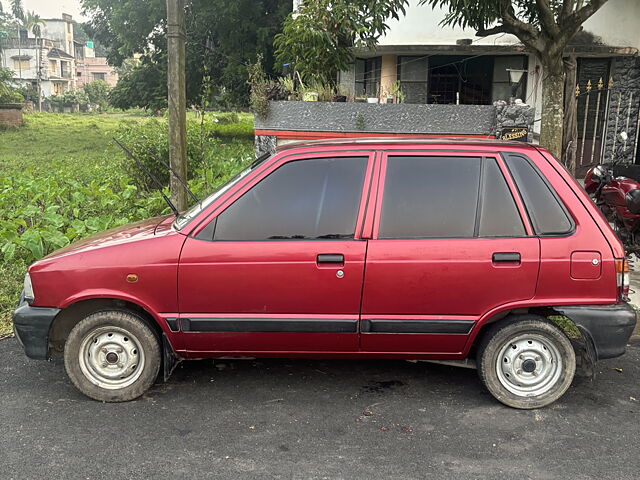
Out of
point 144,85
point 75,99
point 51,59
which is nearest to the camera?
point 144,85

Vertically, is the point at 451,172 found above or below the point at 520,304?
above

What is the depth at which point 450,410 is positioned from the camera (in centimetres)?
443

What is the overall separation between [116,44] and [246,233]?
25.9 m

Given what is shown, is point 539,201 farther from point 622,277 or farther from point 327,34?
point 327,34

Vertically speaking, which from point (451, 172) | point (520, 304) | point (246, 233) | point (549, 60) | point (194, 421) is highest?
point (549, 60)

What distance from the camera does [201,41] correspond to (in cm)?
2397

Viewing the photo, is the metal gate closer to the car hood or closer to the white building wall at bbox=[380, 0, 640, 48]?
the white building wall at bbox=[380, 0, 640, 48]

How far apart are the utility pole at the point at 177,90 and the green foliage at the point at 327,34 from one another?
2465mm

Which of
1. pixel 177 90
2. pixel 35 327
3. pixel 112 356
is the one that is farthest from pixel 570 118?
pixel 35 327

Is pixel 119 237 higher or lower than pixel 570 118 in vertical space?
lower

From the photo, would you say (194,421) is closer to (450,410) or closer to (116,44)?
(450,410)

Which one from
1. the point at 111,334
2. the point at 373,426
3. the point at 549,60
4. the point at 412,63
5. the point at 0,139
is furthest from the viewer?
the point at 0,139

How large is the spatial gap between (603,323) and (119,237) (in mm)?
3198

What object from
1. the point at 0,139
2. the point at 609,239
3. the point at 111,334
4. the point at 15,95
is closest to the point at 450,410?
the point at 609,239
